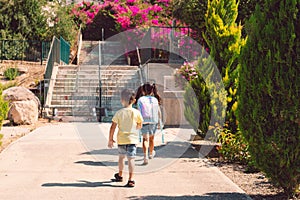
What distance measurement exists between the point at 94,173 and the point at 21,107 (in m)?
7.25

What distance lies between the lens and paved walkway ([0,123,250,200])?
20.3 ft

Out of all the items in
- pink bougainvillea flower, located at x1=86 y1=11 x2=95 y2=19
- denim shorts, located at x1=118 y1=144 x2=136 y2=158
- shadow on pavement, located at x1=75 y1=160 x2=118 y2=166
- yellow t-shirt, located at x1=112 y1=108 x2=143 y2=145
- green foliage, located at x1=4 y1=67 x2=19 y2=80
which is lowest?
shadow on pavement, located at x1=75 y1=160 x2=118 y2=166

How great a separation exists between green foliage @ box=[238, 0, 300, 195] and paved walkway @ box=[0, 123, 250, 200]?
27.8 inches

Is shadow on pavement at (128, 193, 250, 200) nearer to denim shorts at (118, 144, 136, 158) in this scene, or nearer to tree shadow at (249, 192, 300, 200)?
tree shadow at (249, 192, 300, 200)

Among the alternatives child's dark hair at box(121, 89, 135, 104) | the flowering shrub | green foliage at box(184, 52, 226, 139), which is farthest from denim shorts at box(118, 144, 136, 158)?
the flowering shrub

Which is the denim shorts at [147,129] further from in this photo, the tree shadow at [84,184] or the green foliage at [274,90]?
the green foliage at [274,90]

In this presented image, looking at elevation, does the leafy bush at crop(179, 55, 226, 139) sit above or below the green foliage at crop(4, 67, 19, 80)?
below

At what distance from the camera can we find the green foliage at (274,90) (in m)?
5.52

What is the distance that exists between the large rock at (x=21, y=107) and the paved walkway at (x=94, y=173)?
2.84 m

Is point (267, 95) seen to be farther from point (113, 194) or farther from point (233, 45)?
point (233, 45)

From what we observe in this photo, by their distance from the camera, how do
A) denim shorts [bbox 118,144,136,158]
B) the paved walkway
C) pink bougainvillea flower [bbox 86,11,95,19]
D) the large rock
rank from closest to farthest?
the paved walkway → denim shorts [bbox 118,144,136,158] → the large rock → pink bougainvillea flower [bbox 86,11,95,19]

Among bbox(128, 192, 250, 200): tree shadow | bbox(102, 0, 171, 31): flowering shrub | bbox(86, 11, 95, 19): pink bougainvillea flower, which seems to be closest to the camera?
bbox(128, 192, 250, 200): tree shadow

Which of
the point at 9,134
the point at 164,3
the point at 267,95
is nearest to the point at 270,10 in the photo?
the point at 267,95

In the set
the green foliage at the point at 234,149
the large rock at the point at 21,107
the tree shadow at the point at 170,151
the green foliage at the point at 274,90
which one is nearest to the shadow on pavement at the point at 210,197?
the green foliage at the point at 274,90
